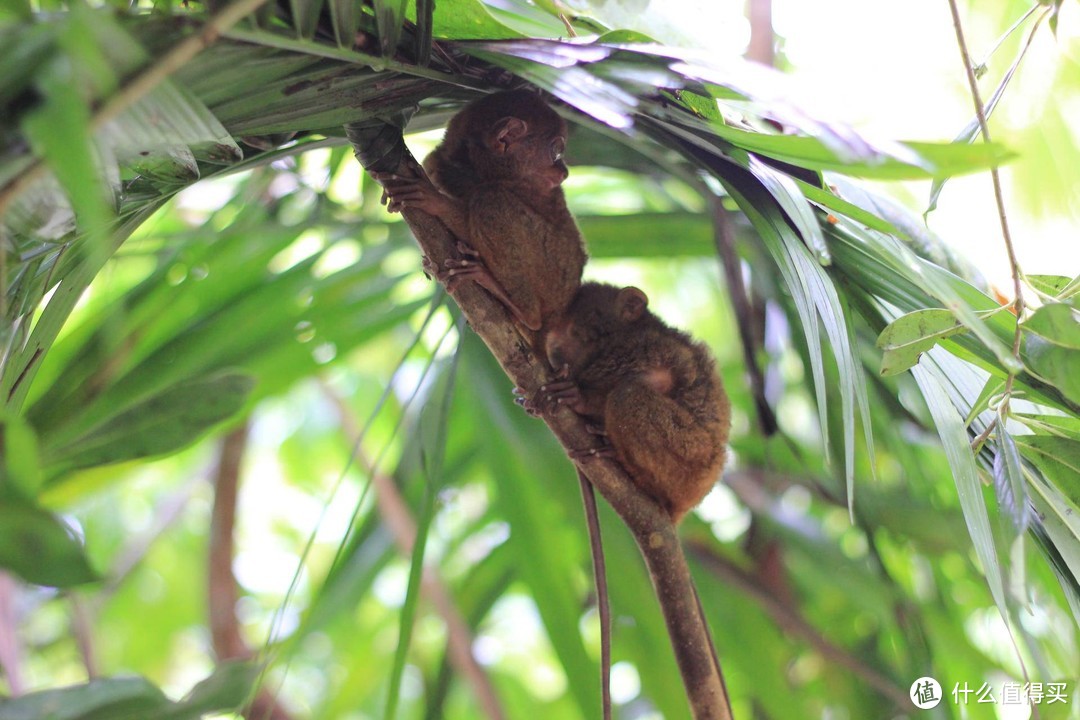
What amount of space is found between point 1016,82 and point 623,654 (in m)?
3.30

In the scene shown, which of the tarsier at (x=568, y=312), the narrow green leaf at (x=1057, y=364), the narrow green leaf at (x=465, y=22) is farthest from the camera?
the tarsier at (x=568, y=312)

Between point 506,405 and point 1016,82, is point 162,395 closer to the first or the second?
point 506,405

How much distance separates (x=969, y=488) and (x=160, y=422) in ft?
4.77

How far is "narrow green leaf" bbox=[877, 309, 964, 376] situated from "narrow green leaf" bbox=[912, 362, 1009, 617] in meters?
0.12

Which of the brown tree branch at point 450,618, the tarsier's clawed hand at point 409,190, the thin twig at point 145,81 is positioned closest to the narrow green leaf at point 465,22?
the tarsier's clawed hand at point 409,190

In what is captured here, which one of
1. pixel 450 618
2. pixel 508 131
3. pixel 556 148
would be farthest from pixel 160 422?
pixel 450 618

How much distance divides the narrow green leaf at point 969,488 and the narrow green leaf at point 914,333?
0.12 meters

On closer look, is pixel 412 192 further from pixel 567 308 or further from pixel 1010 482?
pixel 1010 482

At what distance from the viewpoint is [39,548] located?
2.91 feet

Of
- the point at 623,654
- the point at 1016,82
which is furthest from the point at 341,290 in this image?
the point at 1016,82

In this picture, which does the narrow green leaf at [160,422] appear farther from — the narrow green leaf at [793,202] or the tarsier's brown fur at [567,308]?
the narrow green leaf at [793,202]

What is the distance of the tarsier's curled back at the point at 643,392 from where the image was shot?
2.15m

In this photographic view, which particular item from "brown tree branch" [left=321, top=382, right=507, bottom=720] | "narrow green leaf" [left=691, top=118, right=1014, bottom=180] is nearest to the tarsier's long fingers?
"narrow green leaf" [left=691, top=118, right=1014, bottom=180]

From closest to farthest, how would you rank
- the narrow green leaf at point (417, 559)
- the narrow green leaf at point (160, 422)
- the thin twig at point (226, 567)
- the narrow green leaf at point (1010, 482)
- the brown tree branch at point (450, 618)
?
the narrow green leaf at point (1010, 482) → the narrow green leaf at point (160, 422) → the narrow green leaf at point (417, 559) → the brown tree branch at point (450, 618) → the thin twig at point (226, 567)
